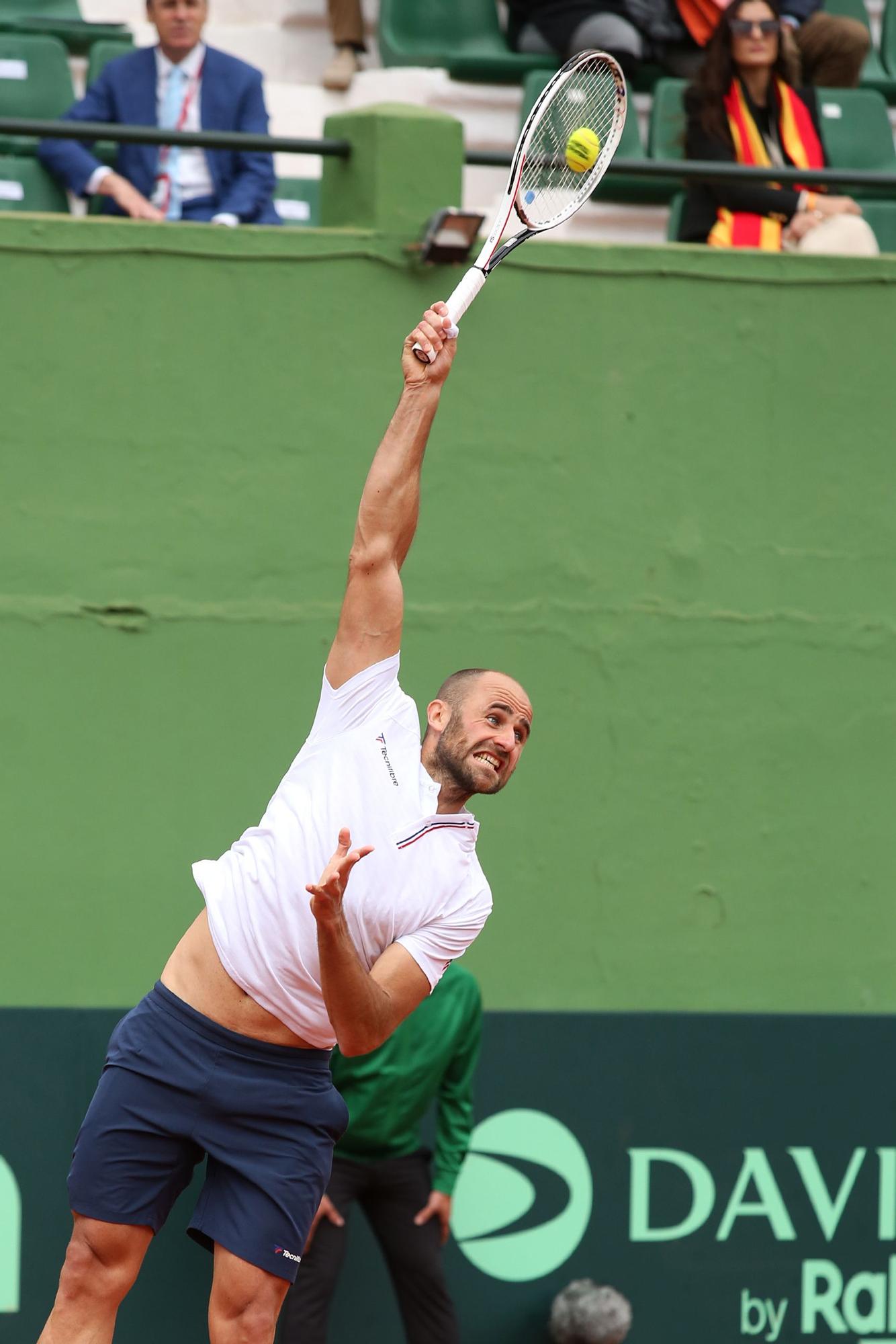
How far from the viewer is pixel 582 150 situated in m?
4.88

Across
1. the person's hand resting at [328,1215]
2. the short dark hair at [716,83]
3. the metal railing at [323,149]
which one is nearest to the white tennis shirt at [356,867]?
the person's hand resting at [328,1215]

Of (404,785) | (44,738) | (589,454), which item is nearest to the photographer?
(404,785)

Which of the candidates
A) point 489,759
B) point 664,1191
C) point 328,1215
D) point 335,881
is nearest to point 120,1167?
point 335,881

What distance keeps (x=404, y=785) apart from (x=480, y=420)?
7.40 ft

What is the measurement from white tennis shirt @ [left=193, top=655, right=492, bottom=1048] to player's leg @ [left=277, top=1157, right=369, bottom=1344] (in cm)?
149

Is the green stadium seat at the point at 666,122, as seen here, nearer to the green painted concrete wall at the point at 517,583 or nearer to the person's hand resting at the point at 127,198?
the green painted concrete wall at the point at 517,583

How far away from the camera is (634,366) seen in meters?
6.36

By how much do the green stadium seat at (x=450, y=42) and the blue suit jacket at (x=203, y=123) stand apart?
1.93 meters

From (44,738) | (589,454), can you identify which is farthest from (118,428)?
(589,454)

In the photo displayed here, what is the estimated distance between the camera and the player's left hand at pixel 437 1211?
5754mm

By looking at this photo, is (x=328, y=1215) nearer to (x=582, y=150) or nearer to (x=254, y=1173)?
(x=254, y=1173)

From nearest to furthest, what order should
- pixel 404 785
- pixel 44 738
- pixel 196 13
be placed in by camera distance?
pixel 404 785 < pixel 44 738 < pixel 196 13

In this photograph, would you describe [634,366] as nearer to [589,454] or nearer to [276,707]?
[589,454]

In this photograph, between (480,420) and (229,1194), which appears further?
(480,420)
